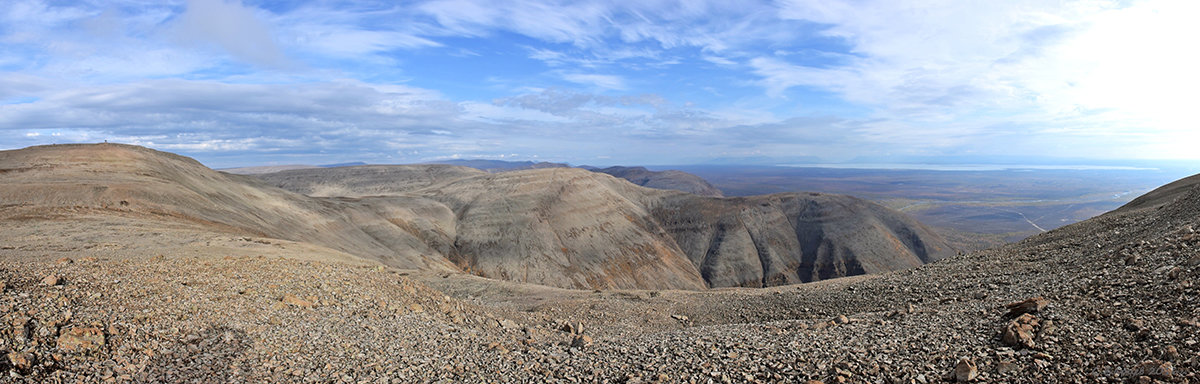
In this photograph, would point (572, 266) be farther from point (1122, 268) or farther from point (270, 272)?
point (1122, 268)

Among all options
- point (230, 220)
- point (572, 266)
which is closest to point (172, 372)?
point (230, 220)

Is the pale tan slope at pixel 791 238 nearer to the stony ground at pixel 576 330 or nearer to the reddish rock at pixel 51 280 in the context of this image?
the stony ground at pixel 576 330

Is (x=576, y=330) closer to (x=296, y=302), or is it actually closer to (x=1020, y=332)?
(x=296, y=302)

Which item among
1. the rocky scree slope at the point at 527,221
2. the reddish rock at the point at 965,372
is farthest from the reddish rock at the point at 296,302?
the rocky scree slope at the point at 527,221

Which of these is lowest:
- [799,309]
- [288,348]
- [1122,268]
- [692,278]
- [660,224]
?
[692,278]

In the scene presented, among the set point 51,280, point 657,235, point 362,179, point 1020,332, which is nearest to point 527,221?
point 657,235
